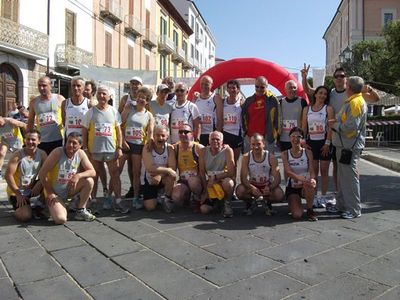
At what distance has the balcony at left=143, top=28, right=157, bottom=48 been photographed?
31.3 meters

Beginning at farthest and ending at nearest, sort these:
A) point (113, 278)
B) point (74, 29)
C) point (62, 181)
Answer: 1. point (74, 29)
2. point (62, 181)
3. point (113, 278)

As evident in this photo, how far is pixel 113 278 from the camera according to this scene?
327cm

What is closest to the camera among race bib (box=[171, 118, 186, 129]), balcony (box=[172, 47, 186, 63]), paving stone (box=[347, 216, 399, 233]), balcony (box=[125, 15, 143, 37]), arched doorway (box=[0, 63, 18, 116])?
paving stone (box=[347, 216, 399, 233])

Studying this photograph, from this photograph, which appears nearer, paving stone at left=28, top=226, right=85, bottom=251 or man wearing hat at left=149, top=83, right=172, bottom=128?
paving stone at left=28, top=226, right=85, bottom=251

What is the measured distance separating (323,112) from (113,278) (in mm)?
3619

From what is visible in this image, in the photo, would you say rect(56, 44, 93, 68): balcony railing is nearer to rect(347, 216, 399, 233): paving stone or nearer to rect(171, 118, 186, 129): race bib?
rect(171, 118, 186, 129): race bib

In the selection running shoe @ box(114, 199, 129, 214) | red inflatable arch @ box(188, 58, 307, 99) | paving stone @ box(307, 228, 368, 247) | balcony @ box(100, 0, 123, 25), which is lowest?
paving stone @ box(307, 228, 368, 247)

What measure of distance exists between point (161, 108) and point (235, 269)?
3325 mm

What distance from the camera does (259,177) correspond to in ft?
18.0

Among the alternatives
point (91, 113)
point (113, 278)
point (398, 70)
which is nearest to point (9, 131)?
point (91, 113)

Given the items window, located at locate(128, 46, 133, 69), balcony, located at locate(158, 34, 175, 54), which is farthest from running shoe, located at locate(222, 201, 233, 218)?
balcony, located at locate(158, 34, 175, 54)

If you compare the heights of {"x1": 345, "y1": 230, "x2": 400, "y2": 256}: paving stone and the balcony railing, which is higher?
the balcony railing

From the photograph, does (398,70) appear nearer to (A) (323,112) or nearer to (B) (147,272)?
(A) (323,112)

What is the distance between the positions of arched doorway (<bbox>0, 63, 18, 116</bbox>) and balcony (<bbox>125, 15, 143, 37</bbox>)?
11.2 m
